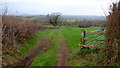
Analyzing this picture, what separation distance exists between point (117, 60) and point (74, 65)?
2843 millimetres

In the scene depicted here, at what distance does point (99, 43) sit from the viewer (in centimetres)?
1023

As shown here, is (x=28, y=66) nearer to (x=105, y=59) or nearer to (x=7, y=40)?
(x=7, y=40)

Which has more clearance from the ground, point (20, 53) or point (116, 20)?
point (116, 20)

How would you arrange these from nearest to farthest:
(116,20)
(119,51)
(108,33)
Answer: (119,51) → (116,20) → (108,33)

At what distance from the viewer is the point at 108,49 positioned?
782 centimetres

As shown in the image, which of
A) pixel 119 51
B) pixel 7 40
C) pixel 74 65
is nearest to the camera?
pixel 119 51

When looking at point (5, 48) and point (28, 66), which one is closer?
point (28, 66)

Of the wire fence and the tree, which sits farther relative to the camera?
the tree

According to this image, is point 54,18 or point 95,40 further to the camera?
point 54,18

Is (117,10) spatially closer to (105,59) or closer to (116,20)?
(116,20)

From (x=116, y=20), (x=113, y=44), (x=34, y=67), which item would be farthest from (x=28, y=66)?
(x=116, y=20)

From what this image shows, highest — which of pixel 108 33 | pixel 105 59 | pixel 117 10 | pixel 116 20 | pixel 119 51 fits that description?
pixel 117 10

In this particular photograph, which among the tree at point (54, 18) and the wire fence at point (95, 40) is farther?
the tree at point (54, 18)

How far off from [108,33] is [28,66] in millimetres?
5185
